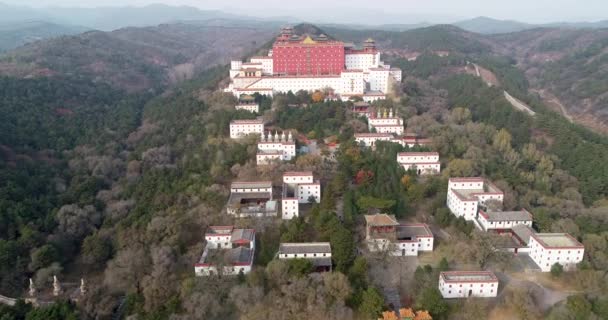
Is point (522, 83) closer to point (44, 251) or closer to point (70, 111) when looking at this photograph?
point (70, 111)

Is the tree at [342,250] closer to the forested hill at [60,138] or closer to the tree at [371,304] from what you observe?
the tree at [371,304]

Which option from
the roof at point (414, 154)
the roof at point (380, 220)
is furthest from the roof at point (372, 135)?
the roof at point (380, 220)

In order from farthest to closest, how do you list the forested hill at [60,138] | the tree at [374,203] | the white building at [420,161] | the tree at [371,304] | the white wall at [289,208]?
the white building at [420,161] < the forested hill at [60,138] < the white wall at [289,208] < the tree at [374,203] < the tree at [371,304]

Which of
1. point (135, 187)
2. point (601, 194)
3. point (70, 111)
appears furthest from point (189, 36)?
point (601, 194)

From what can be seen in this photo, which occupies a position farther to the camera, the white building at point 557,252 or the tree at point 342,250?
the white building at point 557,252

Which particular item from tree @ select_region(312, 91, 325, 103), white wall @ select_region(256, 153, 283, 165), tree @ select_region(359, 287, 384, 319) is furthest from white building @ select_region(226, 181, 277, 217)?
tree @ select_region(312, 91, 325, 103)

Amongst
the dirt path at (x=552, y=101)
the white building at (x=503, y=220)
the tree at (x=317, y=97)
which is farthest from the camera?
the dirt path at (x=552, y=101)
